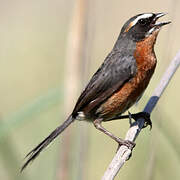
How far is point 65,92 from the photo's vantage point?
4.60 metres

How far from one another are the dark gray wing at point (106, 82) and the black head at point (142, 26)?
0.20 m

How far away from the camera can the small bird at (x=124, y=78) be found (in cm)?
482

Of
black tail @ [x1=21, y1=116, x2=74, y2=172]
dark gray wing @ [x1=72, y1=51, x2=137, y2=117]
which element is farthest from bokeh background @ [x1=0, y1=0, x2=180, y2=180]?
dark gray wing @ [x1=72, y1=51, x2=137, y2=117]

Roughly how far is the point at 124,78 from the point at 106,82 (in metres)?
0.18

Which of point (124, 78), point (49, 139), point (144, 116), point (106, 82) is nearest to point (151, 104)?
point (144, 116)

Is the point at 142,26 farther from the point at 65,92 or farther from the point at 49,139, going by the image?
the point at 49,139

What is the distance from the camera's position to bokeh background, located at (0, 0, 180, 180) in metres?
4.43

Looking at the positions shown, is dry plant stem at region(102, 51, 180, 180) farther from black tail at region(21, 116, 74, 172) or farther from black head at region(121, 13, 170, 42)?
black tail at region(21, 116, 74, 172)

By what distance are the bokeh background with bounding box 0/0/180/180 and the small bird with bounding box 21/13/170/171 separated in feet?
0.44

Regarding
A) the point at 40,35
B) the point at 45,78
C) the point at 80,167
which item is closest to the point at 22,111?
the point at 80,167

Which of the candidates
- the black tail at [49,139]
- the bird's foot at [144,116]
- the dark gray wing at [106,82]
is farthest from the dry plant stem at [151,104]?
the black tail at [49,139]

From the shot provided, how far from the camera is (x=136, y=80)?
4812mm

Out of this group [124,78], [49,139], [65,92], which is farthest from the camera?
[124,78]

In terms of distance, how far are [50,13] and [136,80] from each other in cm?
605
